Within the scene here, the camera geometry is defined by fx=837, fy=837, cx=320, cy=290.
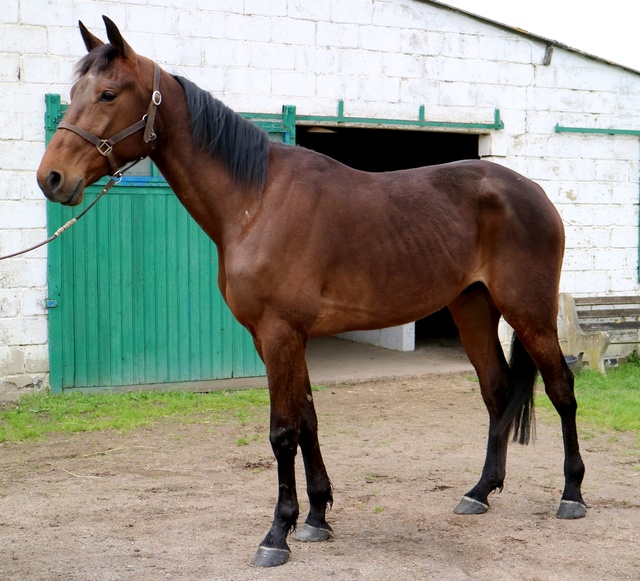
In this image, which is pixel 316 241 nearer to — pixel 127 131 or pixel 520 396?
pixel 127 131

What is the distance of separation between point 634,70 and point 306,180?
6460 mm

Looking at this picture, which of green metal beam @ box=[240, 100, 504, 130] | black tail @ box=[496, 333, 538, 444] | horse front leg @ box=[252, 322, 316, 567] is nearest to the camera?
horse front leg @ box=[252, 322, 316, 567]

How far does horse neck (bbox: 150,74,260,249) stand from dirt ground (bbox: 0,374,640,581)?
148cm

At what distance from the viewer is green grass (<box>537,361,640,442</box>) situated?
6.64 m

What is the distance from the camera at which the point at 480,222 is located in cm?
437

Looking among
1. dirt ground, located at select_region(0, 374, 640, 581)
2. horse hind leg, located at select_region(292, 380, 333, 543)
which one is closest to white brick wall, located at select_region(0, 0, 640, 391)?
dirt ground, located at select_region(0, 374, 640, 581)

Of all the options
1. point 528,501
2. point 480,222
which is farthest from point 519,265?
point 528,501

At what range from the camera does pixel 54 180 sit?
3484 mm

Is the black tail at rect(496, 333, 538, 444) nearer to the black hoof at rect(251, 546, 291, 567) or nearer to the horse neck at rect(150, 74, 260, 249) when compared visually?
the black hoof at rect(251, 546, 291, 567)

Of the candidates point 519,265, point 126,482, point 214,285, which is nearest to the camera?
point 519,265

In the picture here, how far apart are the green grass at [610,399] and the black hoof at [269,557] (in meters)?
3.63

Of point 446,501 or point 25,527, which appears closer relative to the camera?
point 25,527

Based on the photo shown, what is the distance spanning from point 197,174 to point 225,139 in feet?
0.68

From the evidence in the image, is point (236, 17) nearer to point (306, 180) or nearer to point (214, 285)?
point (214, 285)
